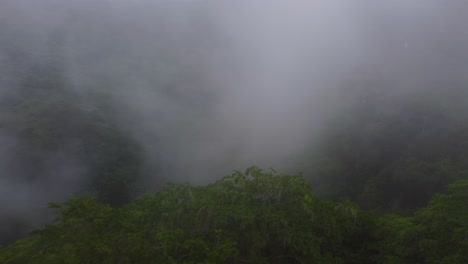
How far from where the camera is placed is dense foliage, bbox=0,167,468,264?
42.8ft

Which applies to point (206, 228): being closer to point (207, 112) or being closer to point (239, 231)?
point (239, 231)

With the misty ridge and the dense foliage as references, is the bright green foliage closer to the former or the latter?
the dense foliage

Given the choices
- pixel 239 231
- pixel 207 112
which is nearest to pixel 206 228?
pixel 239 231

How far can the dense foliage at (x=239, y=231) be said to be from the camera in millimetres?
13031

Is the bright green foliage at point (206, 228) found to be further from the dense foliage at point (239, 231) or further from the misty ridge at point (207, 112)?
the misty ridge at point (207, 112)

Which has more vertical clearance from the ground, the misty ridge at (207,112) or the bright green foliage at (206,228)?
the misty ridge at (207,112)

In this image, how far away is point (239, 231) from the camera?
51.5 ft

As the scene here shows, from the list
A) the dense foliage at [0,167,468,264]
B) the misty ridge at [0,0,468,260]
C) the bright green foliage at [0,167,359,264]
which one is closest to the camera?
the bright green foliage at [0,167,359,264]

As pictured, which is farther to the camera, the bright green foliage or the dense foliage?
the dense foliage

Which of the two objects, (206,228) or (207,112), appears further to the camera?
(207,112)

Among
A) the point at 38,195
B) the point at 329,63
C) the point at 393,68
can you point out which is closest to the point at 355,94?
the point at 393,68

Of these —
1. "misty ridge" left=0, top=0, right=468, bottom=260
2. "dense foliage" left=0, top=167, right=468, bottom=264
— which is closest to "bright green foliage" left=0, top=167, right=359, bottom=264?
"dense foliage" left=0, top=167, right=468, bottom=264

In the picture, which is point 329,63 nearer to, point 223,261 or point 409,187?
point 409,187

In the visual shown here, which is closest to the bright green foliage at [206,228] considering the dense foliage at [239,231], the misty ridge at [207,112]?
the dense foliage at [239,231]
